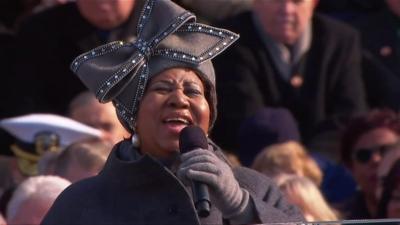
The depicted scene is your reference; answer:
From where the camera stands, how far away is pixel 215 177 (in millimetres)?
4098

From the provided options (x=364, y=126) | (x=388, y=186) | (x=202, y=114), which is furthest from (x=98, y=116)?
(x=202, y=114)

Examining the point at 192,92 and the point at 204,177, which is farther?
the point at 192,92

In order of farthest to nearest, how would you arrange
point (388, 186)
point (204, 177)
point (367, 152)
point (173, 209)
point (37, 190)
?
1. point (367, 152)
2. point (388, 186)
3. point (37, 190)
4. point (173, 209)
5. point (204, 177)

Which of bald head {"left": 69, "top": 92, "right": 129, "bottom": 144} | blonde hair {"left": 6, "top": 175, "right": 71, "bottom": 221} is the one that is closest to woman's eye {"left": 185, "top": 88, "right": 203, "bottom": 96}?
blonde hair {"left": 6, "top": 175, "right": 71, "bottom": 221}

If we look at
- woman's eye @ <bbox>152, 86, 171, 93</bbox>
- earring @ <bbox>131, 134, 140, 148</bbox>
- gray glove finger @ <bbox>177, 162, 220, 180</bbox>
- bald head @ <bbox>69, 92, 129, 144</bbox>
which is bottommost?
bald head @ <bbox>69, 92, 129, 144</bbox>

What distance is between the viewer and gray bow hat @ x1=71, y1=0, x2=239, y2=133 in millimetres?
4531

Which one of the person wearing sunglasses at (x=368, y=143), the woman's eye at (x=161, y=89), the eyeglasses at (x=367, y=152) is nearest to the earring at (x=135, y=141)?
the woman's eye at (x=161, y=89)

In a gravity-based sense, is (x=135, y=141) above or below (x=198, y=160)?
below

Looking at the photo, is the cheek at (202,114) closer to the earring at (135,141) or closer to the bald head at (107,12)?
the earring at (135,141)

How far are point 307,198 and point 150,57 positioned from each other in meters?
2.07

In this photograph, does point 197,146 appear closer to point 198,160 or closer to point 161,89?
point 198,160

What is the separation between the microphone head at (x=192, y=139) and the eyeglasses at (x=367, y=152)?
335 cm

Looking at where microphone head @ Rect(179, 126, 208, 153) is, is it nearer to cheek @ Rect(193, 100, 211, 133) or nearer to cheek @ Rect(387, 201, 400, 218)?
cheek @ Rect(193, 100, 211, 133)

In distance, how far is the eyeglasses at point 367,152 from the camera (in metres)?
7.49
